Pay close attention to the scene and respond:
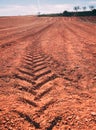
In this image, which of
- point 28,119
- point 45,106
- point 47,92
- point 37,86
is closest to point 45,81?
point 37,86

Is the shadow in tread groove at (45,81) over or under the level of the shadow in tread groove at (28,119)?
over

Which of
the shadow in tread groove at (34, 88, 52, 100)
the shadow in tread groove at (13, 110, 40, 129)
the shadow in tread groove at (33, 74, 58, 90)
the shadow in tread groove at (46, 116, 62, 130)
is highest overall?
the shadow in tread groove at (33, 74, 58, 90)

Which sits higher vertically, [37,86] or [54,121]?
[37,86]

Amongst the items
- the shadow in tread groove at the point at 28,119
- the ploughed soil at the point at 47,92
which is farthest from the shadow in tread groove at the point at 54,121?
the shadow in tread groove at the point at 28,119

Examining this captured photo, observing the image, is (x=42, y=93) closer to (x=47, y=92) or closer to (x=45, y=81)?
(x=47, y=92)

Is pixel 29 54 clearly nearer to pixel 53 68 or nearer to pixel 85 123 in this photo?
pixel 53 68

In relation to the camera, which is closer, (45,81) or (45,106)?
(45,106)

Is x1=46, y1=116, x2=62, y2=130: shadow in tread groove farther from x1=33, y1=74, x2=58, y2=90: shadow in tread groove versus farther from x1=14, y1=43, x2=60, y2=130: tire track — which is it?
x1=33, y1=74, x2=58, y2=90: shadow in tread groove

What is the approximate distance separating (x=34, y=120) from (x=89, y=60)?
14.8ft

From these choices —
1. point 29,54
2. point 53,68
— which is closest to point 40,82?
point 53,68

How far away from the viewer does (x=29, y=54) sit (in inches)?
355

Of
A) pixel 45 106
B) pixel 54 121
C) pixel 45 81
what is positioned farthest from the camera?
pixel 45 81

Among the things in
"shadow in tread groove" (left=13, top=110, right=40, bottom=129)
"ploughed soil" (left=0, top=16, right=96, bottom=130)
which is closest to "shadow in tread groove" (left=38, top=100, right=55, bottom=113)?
"ploughed soil" (left=0, top=16, right=96, bottom=130)

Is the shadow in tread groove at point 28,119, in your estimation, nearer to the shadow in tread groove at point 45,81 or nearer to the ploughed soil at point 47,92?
the ploughed soil at point 47,92
